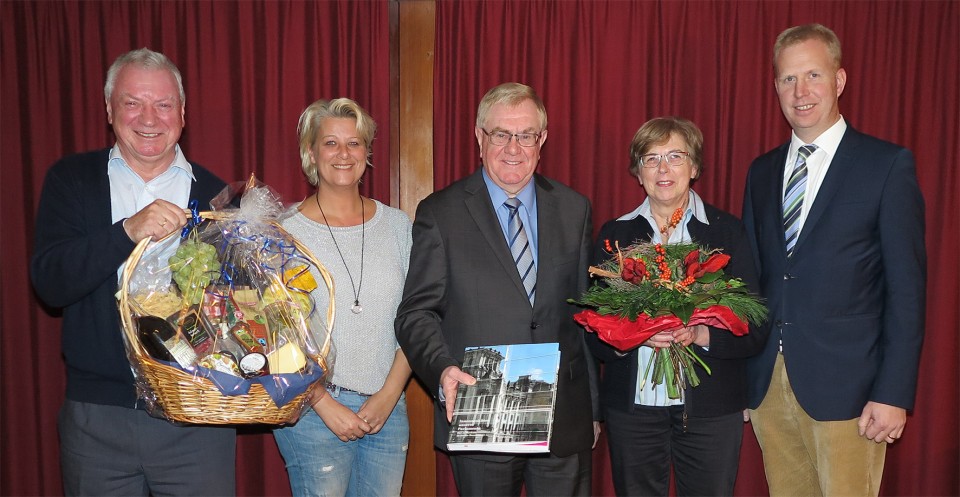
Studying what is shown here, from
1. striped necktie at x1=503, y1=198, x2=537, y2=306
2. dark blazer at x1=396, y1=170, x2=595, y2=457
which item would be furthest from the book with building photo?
striped necktie at x1=503, y1=198, x2=537, y2=306

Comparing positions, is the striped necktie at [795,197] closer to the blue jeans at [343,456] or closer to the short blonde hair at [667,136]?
the short blonde hair at [667,136]

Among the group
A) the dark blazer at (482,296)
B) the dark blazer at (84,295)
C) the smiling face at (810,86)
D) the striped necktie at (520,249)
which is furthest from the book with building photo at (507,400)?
the smiling face at (810,86)

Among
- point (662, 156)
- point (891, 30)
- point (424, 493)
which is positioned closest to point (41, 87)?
point (424, 493)

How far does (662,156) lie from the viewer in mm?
2822

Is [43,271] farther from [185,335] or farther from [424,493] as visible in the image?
[424,493]

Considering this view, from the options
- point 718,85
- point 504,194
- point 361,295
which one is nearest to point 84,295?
point 361,295

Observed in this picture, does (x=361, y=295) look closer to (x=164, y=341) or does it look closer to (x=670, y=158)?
(x=164, y=341)

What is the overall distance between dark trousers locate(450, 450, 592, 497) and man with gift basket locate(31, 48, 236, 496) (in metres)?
0.88

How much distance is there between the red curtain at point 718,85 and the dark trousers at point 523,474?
1556 mm

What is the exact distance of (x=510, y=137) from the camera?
103 inches

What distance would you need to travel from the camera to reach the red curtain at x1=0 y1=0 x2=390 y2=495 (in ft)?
11.7

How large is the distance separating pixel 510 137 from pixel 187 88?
1.97 metres

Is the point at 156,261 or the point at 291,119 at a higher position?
the point at 291,119

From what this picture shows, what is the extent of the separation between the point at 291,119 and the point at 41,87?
1.34 metres
